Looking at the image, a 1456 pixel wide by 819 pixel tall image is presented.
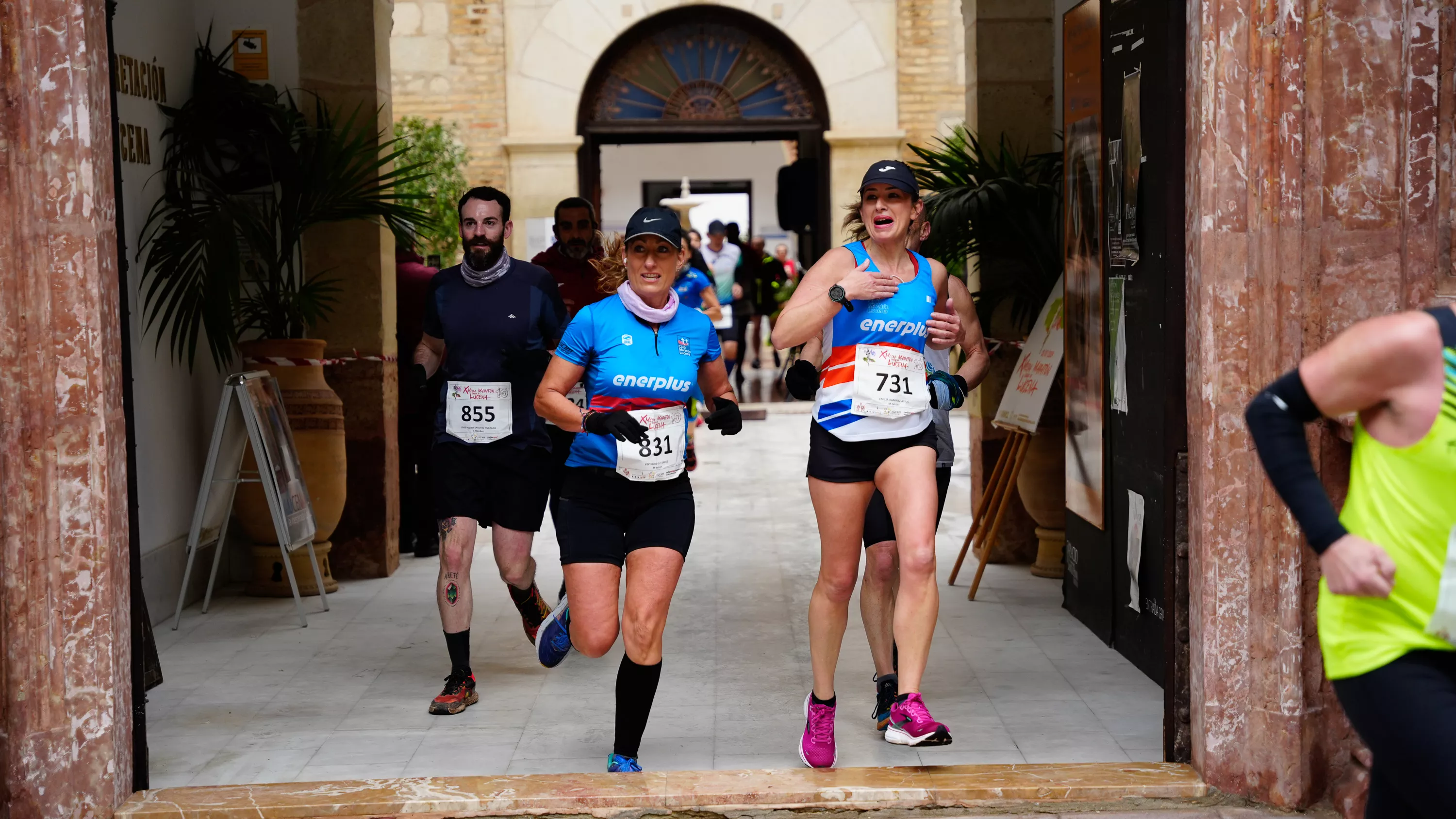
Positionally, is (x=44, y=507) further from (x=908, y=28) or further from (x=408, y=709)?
(x=908, y=28)

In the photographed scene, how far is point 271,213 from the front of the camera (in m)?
7.67

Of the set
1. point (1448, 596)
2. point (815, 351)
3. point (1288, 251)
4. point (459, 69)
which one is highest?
point (459, 69)

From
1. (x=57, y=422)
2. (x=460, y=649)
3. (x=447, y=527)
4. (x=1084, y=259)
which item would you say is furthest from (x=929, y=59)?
(x=57, y=422)

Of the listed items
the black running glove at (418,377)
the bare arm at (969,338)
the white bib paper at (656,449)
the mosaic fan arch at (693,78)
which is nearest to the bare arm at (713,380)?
the white bib paper at (656,449)

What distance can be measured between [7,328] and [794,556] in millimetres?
5198

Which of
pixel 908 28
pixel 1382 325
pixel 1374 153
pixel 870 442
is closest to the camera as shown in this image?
pixel 1382 325

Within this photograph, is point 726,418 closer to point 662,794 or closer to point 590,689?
point 662,794

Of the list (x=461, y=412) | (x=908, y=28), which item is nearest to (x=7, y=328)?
(x=461, y=412)

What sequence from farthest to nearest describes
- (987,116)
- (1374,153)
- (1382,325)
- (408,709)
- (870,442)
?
1. (987,116)
2. (408,709)
3. (870,442)
4. (1374,153)
5. (1382,325)

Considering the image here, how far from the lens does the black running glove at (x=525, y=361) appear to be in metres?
5.54

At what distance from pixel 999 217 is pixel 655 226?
128 inches

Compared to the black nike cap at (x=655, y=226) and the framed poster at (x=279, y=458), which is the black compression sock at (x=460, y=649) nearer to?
the framed poster at (x=279, y=458)

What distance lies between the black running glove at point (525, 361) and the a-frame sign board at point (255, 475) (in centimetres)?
180

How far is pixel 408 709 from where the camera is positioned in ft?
18.0
